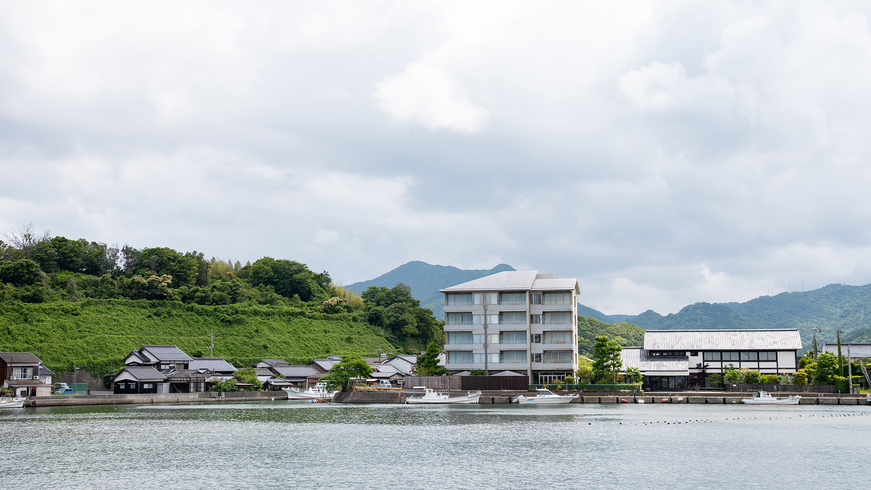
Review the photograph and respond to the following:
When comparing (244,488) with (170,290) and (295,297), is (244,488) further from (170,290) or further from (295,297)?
(295,297)

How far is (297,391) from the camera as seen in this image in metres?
83.1

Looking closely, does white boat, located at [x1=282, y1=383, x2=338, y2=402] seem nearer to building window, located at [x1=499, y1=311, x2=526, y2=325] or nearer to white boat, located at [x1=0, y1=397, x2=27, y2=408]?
building window, located at [x1=499, y1=311, x2=526, y2=325]

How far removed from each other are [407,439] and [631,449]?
10840 millimetres

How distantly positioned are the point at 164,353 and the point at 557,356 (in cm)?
4584

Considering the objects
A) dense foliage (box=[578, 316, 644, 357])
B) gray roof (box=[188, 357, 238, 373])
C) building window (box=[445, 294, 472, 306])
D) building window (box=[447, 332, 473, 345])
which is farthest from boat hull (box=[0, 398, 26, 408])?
dense foliage (box=[578, 316, 644, 357])

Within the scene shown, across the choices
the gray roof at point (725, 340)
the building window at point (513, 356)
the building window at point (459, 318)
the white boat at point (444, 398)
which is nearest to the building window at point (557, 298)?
the building window at point (513, 356)

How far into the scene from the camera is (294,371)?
92250 mm

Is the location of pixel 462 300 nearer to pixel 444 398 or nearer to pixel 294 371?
pixel 444 398

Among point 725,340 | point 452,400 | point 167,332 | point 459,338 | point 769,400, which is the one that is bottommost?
point 452,400

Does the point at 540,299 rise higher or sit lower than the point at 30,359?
higher

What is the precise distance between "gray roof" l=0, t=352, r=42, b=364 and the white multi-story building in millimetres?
42519

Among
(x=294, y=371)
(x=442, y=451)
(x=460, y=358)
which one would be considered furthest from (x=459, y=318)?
(x=442, y=451)

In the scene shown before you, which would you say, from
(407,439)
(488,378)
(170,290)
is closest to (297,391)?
(488,378)

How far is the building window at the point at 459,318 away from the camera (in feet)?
256
